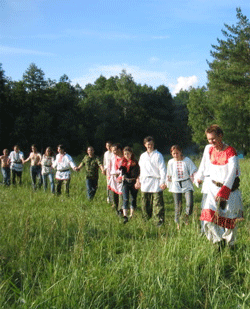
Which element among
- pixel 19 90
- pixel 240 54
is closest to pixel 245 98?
pixel 240 54

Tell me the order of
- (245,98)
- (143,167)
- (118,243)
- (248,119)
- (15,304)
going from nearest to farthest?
1. (15,304)
2. (118,243)
3. (143,167)
4. (245,98)
5. (248,119)

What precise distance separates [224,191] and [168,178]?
320 centimetres

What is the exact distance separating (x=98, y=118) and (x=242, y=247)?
5872 centimetres

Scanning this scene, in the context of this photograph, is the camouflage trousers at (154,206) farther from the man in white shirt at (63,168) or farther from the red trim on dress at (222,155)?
the man in white shirt at (63,168)

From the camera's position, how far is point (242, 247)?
17.3 ft

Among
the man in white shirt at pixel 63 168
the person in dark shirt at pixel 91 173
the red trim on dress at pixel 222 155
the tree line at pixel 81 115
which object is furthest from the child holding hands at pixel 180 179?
the tree line at pixel 81 115

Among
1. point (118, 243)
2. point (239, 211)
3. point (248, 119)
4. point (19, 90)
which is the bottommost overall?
point (118, 243)

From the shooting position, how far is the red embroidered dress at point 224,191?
5.04 m

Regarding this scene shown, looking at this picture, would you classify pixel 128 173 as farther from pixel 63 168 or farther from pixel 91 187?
pixel 63 168

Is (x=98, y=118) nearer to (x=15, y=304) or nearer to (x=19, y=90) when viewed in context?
(x=19, y=90)

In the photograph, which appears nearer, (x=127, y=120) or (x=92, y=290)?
(x=92, y=290)

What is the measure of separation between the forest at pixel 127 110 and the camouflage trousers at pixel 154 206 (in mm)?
35340

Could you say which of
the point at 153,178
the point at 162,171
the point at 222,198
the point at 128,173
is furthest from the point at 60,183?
the point at 222,198

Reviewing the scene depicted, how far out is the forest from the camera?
43.8m
